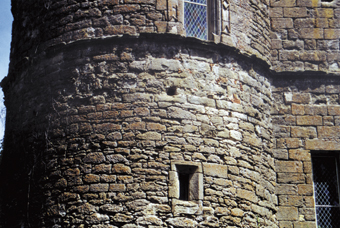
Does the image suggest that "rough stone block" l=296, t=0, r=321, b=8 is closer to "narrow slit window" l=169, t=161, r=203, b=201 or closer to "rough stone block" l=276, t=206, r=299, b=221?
"rough stone block" l=276, t=206, r=299, b=221

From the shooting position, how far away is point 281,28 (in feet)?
32.9

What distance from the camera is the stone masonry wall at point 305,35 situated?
9875mm

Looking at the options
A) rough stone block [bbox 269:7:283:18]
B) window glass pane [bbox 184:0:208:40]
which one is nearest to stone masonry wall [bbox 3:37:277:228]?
window glass pane [bbox 184:0:208:40]

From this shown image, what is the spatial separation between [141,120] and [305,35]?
11.3 ft

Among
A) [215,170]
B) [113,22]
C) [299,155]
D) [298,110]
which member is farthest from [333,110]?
[113,22]

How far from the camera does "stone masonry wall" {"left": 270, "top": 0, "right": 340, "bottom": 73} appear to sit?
32.4 ft

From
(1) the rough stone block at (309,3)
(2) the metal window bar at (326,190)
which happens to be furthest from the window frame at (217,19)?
(2) the metal window bar at (326,190)

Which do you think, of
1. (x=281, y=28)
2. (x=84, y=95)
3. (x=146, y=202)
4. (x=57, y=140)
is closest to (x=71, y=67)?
(x=84, y=95)

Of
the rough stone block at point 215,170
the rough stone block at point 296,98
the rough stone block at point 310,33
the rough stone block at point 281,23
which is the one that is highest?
the rough stone block at point 281,23

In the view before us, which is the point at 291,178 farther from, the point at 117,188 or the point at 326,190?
the point at 117,188

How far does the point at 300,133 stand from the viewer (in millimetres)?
9570

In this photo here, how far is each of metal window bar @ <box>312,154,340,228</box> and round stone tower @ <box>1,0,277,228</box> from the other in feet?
2.65

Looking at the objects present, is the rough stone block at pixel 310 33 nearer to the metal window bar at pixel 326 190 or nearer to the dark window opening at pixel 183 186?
the metal window bar at pixel 326 190

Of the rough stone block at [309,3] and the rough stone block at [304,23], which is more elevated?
the rough stone block at [309,3]
